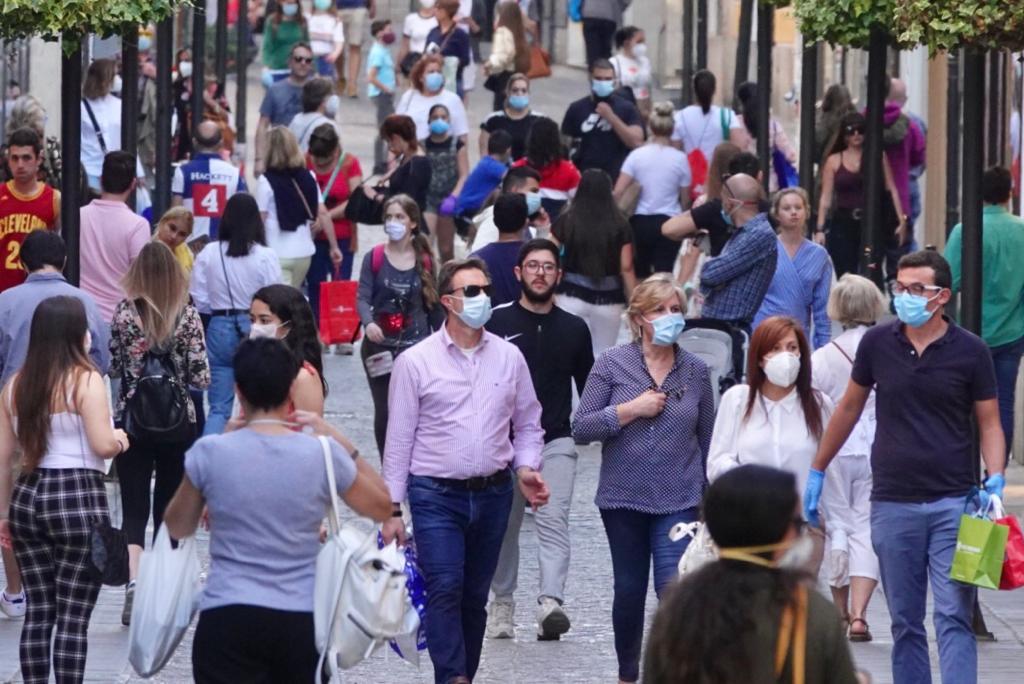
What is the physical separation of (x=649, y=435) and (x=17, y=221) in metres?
4.66

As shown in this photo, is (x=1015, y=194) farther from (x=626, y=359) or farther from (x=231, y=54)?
(x=231, y=54)

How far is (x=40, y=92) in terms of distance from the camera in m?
21.1

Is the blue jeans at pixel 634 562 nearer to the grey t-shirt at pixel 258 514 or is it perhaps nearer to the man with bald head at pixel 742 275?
the grey t-shirt at pixel 258 514

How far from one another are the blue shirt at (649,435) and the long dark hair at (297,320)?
101cm

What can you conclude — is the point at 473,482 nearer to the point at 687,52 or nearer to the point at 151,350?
the point at 151,350

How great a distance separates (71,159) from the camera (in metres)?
11.3

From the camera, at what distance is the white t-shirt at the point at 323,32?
2966 cm

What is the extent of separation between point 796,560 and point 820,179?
13.1 meters

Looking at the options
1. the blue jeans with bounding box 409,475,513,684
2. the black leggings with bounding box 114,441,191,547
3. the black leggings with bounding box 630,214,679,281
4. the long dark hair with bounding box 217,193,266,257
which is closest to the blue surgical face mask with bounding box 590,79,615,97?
the black leggings with bounding box 630,214,679,281

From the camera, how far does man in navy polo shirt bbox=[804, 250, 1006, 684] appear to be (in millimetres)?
7945

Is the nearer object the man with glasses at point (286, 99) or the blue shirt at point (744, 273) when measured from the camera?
the blue shirt at point (744, 273)

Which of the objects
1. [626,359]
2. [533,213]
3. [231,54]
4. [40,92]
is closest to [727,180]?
[533,213]

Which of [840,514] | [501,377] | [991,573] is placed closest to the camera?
[991,573]

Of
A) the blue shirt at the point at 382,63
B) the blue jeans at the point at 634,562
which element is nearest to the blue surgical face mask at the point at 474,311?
the blue jeans at the point at 634,562
